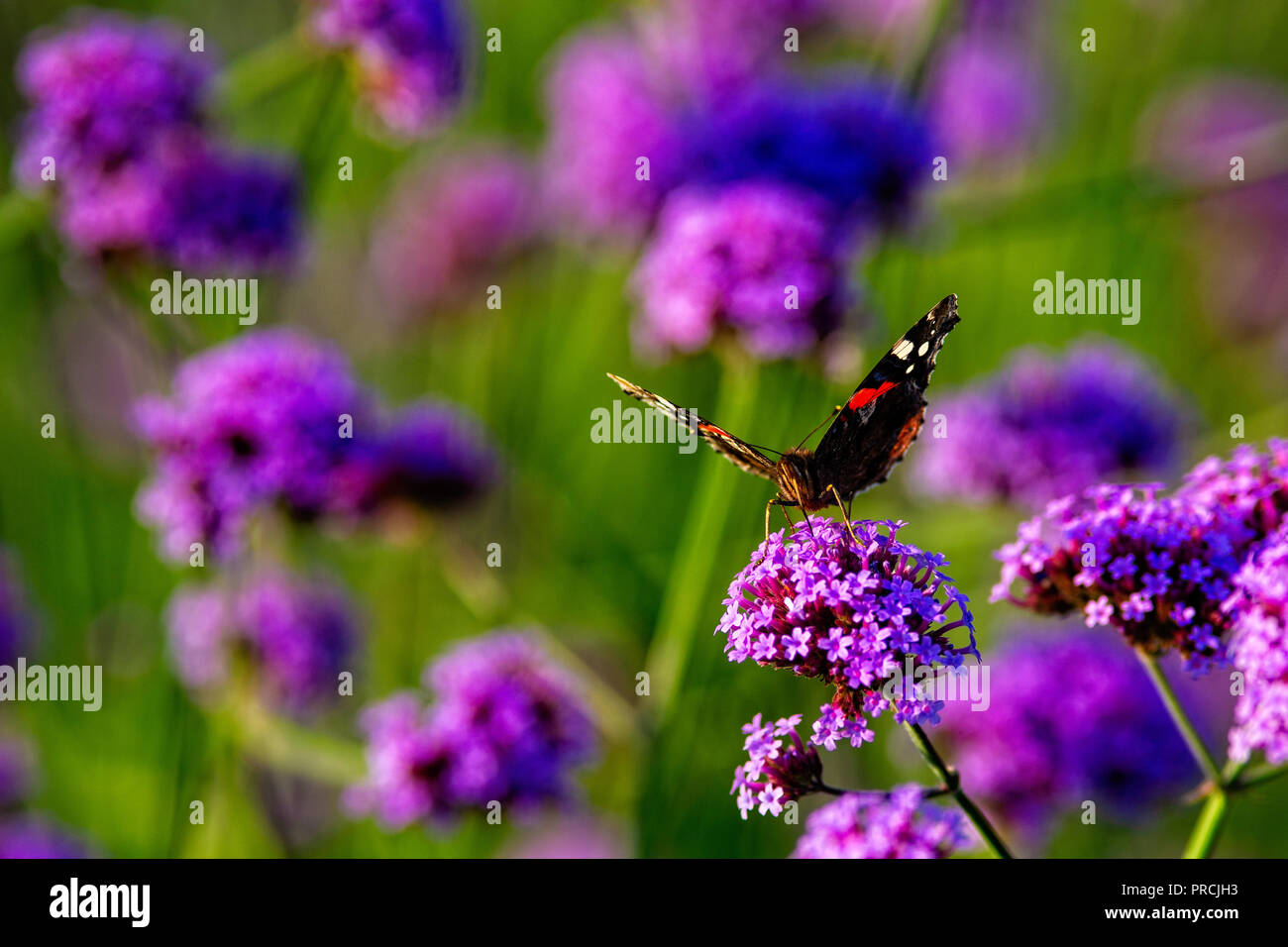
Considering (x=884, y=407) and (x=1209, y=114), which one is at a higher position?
(x=1209, y=114)

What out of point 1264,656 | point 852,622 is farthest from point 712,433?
point 1264,656

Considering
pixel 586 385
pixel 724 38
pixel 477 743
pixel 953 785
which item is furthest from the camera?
pixel 586 385

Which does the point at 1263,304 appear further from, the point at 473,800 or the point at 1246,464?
the point at 473,800

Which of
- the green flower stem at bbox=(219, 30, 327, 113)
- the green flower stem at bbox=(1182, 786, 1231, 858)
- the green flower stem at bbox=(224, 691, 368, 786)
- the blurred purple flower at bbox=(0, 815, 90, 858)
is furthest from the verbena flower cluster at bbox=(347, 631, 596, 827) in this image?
the green flower stem at bbox=(219, 30, 327, 113)

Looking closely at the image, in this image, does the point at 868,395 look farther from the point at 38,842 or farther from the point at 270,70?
the point at 38,842
